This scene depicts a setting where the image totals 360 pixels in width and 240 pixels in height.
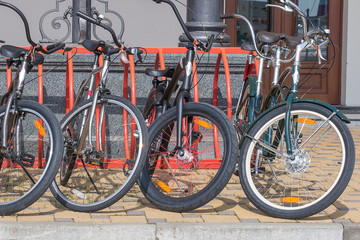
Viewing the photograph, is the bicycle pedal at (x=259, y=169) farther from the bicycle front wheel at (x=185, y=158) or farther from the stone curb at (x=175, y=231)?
the stone curb at (x=175, y=231)

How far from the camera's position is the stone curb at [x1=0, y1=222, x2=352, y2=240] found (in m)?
4.25

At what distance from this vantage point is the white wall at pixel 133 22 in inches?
410

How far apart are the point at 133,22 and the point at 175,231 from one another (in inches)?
261

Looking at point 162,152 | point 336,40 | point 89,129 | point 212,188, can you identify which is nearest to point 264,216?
point 212,188

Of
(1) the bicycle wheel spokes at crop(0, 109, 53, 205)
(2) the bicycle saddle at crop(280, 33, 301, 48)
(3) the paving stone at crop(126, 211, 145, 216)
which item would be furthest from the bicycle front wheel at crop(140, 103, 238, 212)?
(2) the bicycle saddle at crop(280, 33, 301, 48)

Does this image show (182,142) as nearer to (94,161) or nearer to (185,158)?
(185,158)

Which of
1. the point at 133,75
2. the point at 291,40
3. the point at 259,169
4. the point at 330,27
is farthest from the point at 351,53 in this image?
the point at 291,40

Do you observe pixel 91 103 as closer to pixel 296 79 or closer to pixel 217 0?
pixel 296 79

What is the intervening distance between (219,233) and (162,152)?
96cm

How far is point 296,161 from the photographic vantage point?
4.64m

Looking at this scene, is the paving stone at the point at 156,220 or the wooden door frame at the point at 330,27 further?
the wooden door frame at the point at 330,27

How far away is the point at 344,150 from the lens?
452 cm

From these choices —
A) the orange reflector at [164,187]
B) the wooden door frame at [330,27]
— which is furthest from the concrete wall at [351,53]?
the orange reflector at [164,187]

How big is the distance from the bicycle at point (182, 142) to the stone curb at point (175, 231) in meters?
0.34
